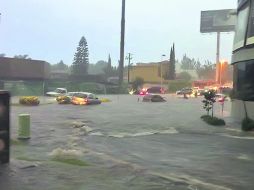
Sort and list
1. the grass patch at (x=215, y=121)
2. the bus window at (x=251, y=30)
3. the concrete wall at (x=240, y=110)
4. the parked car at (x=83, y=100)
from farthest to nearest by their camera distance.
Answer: the parked car at (x=83, y=100)
the concrete wall at (x=240, y=110)
the grass patch at (x=215, y=121)
the bus window at (x=251, y=30)

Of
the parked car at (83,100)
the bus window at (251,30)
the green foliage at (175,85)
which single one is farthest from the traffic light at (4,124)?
the green foliage at (175,85)

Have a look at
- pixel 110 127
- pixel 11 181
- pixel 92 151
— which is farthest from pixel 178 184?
pixel 110 127

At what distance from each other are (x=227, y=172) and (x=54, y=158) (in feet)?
17.6

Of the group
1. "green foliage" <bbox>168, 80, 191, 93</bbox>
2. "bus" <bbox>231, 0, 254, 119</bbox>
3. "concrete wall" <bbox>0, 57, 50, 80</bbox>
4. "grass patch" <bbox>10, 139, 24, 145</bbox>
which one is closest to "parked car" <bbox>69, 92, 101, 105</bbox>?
"bus" <bbox>231, 0, 254, 119</bbox>

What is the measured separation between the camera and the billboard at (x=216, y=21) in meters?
145

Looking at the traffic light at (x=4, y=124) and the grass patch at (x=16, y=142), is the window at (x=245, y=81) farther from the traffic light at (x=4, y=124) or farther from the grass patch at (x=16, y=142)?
the traffic light at (x=4, y=124)

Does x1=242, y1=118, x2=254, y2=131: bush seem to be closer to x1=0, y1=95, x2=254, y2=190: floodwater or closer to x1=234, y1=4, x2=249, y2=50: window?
x1=0, y1=95, x2=254, y2=190: floodwater

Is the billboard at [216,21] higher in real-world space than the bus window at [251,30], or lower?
higher

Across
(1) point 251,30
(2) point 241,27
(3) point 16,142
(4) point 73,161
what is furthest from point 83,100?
(4) point 73,161

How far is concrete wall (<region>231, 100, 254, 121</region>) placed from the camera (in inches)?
1335

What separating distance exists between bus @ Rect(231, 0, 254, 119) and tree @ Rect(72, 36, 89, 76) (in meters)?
131

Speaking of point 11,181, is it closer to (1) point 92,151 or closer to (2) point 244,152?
(1) point 92,151

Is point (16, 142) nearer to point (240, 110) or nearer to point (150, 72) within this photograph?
point (240, 110)

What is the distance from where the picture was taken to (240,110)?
3722cm
